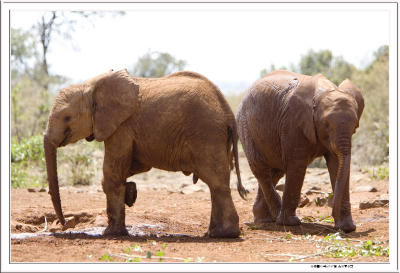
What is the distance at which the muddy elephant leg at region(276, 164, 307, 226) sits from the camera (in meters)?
8.95

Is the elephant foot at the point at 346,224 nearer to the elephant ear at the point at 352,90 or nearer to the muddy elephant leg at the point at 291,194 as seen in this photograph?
the muddy elephant leg at the point at 291,194

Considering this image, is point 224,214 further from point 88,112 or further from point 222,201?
point 88,112

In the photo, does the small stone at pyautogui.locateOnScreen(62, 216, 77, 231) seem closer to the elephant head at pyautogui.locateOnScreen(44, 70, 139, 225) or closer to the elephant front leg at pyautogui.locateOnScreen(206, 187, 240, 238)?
the elephant head at pyautogui.locateOnScreen(44, 70, 139, 225)

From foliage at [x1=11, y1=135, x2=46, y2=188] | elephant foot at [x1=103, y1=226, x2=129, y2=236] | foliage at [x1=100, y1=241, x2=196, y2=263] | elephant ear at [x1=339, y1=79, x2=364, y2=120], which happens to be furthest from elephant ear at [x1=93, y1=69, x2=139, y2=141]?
foliage at [x1=11, y1=135, x2=46, y2=188]

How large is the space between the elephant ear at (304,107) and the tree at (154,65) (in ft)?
70.8

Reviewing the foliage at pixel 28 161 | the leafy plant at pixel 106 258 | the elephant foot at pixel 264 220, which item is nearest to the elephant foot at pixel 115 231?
the leafy plant at pixel 106 258

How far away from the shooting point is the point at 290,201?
360 inches

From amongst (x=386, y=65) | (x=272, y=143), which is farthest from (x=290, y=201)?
(x=386, y=65)

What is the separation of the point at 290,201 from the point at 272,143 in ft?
3.13

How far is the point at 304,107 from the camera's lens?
347 inches

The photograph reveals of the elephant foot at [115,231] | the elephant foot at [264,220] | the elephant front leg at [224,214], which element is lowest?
the elephant foot at [264,220]

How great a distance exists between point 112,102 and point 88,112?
0.36m

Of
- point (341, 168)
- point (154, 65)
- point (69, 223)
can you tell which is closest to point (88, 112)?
point (69, 223)

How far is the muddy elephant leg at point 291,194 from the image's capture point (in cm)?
895
